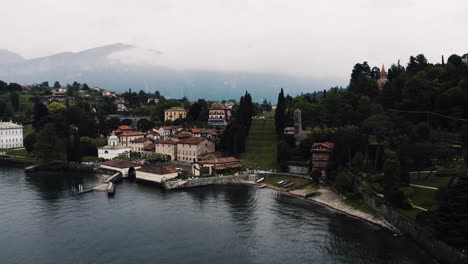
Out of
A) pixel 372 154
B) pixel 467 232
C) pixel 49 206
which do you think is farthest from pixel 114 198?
pixel 467 232

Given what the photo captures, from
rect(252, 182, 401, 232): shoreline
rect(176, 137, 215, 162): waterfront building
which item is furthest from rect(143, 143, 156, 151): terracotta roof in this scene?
rect(252, 182, 401, 232): shoreline

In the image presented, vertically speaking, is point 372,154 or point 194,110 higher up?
point 194,110

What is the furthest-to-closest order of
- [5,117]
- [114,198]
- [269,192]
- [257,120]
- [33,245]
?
[5,117] < [257,120] < [269,192] < [114,198] < [33,245]

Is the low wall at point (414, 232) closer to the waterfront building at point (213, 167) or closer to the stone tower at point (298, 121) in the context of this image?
the waterfront building at point (213, 167)

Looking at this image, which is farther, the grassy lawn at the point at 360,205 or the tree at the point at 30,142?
the tree at the point at 30,142

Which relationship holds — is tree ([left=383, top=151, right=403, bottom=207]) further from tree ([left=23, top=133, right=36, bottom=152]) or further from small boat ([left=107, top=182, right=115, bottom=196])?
tree ([left=23, top=133, right=36, bottom=152])

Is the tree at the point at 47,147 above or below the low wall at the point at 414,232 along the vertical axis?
above

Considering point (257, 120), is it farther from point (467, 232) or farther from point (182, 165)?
point (467, 232)

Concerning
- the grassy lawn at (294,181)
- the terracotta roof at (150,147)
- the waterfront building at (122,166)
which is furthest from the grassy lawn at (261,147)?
the terracotta roof at (150,147)
